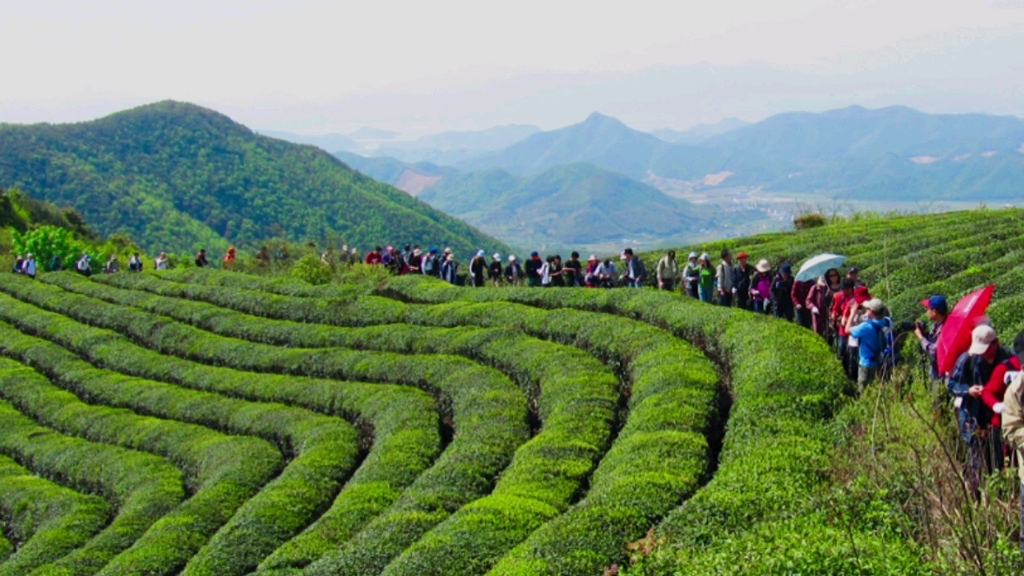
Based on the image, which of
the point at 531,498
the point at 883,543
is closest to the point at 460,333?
→ the point at 531,498

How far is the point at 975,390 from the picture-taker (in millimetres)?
9500

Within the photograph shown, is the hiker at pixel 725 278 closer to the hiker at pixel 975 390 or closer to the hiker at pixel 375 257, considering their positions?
the hiker at pixel 975 390

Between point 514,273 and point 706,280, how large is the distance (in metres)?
10.3

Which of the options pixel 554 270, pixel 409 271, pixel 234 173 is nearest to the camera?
pixel 554 270

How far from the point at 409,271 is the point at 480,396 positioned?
53.9ft

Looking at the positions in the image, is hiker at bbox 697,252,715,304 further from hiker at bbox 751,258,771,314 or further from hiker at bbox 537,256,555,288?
hiker at bbox 537,256,555,288

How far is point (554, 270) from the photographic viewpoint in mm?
29312

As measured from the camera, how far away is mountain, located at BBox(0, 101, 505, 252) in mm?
121312

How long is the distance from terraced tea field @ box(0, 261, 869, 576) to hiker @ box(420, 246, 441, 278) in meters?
3.30

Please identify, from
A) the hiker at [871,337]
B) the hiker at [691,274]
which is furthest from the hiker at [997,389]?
the hiker at [691,274]

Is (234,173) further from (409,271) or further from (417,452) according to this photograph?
(417,452)

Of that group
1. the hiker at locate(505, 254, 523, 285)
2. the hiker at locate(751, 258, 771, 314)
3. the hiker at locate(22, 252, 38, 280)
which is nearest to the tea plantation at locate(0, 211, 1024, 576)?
the hiker at locate(751, 258, 771, 314)

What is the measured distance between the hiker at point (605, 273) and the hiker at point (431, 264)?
8.27 metres

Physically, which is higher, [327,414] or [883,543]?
[883,543]
